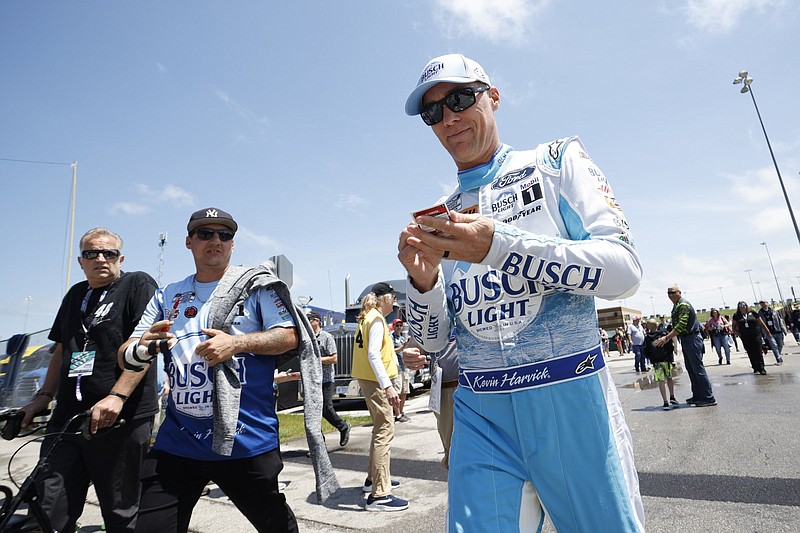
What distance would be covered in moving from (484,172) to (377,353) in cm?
321

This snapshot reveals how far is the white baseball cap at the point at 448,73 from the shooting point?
1.86 m

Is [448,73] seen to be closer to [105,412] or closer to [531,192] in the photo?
[531,192]

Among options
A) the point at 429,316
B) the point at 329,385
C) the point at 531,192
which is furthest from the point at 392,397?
the point at 531,192

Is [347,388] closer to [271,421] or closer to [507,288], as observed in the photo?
[271,421]

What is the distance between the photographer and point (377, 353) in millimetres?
4809

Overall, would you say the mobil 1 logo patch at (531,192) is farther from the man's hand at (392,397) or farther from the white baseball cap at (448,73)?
the man's hand at (392,397)

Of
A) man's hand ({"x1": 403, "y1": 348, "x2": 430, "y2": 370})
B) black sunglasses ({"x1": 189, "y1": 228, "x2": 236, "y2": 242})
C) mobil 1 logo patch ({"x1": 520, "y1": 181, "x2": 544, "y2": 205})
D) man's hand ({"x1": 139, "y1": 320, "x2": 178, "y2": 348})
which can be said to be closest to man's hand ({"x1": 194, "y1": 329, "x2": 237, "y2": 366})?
man's hand ({"x1": 139, "y1": 320, "x2": 178, "y2": 348})

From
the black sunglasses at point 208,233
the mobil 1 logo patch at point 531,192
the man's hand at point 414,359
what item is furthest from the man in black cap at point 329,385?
the mobil 1 logo patch at point 531,192

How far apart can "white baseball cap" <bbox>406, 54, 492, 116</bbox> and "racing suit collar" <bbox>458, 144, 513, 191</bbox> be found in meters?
0.29

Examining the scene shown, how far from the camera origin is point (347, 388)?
12.3 meters

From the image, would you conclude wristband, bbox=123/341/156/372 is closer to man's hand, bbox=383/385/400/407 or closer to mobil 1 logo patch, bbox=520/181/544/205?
mobil 1 logo patch, bbox=520/181/544/205

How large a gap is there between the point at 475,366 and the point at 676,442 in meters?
5.30

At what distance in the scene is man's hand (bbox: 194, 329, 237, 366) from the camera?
2.41 m

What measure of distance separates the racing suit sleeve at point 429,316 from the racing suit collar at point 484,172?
394 millimetres
